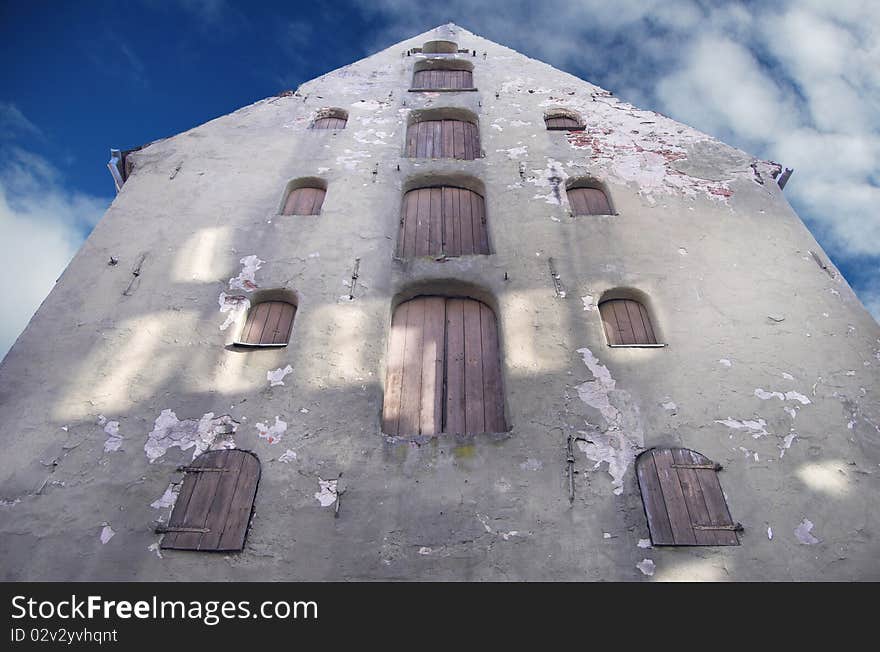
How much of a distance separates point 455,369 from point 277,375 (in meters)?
2.41

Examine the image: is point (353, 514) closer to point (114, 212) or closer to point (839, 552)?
point (839, 552)

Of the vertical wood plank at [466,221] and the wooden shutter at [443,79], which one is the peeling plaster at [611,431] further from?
the wooden shutter at [443,79]

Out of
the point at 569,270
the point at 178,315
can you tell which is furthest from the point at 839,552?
the point at 178,315

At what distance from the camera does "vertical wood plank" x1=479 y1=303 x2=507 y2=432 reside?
25.6ft

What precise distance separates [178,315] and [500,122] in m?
7.75

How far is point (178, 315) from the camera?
8.53m

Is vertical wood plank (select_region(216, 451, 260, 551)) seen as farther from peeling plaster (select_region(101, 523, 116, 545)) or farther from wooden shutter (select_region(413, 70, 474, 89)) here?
wooden shutter (select_region(413, 70, 474, 89))

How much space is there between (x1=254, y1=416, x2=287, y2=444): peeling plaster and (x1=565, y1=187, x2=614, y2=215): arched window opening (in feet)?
19.9

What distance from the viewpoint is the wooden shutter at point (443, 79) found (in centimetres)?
1434

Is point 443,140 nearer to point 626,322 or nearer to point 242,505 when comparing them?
point 626,322

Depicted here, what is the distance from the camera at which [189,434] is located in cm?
724

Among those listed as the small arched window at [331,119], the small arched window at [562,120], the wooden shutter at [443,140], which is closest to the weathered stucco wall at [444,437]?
the wooden shutter at [443,140]

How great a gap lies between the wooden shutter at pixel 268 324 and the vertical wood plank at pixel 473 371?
2567 mm
